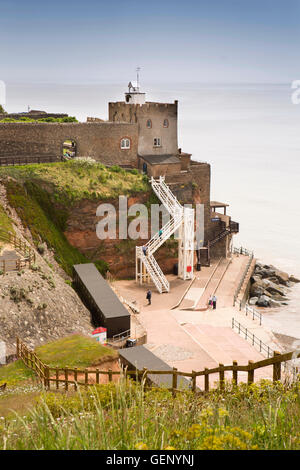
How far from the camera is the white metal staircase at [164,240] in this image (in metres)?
36.7

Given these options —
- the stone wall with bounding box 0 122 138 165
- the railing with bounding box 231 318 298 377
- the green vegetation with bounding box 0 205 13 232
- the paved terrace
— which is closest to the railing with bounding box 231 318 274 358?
the railing with bounding box 231 318 298 377

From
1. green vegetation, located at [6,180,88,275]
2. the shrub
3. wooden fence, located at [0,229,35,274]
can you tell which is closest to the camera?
wooden fence, located at [0,229,35,274]

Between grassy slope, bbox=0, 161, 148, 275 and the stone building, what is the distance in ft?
6.81

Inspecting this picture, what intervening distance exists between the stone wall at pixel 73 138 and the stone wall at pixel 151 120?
851mm

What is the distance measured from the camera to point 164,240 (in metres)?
37.2

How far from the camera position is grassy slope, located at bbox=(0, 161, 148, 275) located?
107ft

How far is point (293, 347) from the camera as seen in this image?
3077cm

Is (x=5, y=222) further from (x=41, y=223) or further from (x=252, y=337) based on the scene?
(x=252, y=337)

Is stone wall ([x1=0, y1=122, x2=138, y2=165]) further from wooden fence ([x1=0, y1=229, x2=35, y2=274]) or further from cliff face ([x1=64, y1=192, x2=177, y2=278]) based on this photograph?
wooden fence ([x1=0, y1=229, x2=35, y2=274])

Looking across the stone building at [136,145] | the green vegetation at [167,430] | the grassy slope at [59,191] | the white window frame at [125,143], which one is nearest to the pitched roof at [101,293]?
the grassy slope at [59,191]

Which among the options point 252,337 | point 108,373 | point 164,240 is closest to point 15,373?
point 108,373

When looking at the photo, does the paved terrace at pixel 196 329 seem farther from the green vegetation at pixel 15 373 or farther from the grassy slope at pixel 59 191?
the green vegetation at pixel 15 373

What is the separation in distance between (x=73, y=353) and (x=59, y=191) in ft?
58.3
